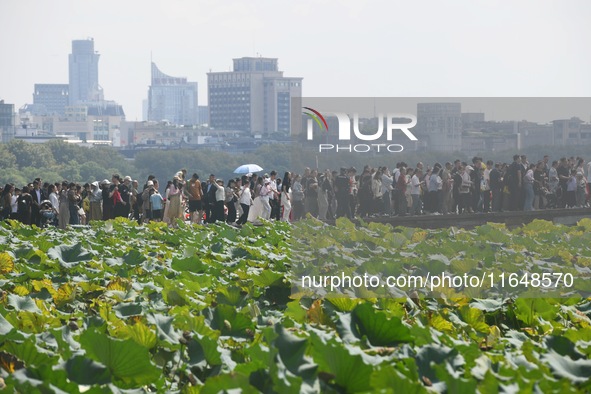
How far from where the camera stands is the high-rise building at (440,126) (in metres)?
8.15

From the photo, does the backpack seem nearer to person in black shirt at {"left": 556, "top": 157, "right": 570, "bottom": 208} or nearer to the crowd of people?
the crowd of people

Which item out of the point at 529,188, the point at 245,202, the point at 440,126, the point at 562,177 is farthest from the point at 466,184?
the point at 245,202

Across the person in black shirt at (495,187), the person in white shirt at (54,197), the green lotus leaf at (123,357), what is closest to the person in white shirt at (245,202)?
the person in white shirt at (54,197)

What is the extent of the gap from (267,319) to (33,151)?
13590 centimetres

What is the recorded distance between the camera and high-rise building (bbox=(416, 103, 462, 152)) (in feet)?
26.7

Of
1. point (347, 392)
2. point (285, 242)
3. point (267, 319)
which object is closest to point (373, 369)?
point (347, 392)

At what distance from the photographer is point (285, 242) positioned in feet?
42.8

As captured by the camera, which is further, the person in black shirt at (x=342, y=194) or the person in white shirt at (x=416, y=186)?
the person in white shirt at (x=416, y=186)

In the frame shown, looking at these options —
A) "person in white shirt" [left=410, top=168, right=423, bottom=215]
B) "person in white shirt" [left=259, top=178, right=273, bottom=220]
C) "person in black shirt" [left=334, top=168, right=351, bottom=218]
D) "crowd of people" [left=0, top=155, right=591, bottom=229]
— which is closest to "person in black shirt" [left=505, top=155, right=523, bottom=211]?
"crowd of people" [left=0, top=155, right=591, bottom=229]

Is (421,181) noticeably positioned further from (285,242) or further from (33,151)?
(33,151)

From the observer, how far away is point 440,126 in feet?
27.5

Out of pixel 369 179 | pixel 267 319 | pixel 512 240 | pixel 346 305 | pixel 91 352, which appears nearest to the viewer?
pixel 91 352

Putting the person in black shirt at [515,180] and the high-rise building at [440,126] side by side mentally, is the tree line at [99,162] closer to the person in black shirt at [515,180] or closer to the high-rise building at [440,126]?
the person in black shirt at [515,180]

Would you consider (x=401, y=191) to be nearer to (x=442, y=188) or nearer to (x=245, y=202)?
(x=442, y=188)
